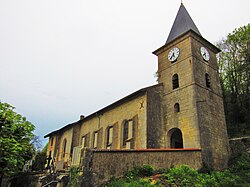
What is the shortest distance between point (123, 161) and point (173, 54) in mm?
12350

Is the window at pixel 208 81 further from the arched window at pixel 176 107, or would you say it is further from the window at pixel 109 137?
the window at pixel 109 137

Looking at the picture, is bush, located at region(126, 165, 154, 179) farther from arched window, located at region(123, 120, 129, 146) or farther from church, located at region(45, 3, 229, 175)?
arched window, located at region(123, 120, 129, 146)

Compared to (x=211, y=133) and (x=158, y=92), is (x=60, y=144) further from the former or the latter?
(x=211, y=133)

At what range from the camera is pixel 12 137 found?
57.9 ft

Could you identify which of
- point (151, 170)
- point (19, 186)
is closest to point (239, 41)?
point (151, 170)

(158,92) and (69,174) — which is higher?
(158,92)

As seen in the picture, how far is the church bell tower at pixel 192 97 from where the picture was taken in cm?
1822

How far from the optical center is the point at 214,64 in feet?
76.3

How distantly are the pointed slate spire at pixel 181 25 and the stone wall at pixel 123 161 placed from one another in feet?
38.2

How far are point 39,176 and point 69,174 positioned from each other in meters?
6.13

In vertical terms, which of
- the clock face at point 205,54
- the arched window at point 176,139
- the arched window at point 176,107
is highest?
the clock face at point 205,54

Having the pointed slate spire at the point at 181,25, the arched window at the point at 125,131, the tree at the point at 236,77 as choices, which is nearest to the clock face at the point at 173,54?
the pointed slate spire at the point at 181,25

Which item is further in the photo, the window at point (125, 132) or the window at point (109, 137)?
the window at point (109, 137)

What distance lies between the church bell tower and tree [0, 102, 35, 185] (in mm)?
10899
